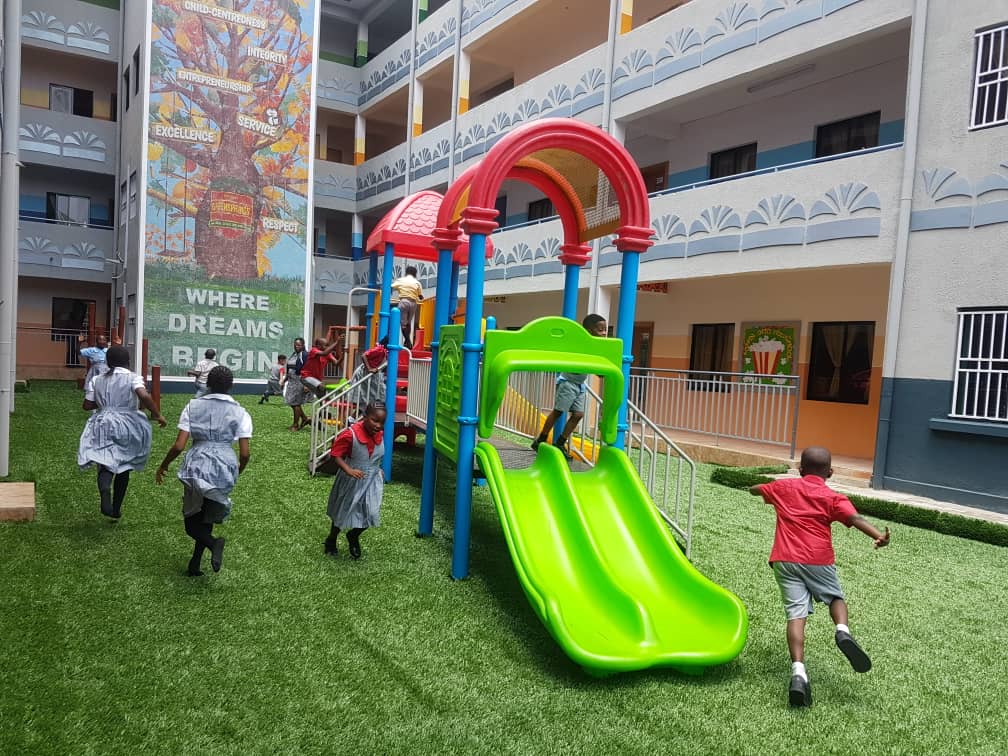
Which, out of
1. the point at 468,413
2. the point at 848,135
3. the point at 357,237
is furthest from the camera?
the point at 357,237

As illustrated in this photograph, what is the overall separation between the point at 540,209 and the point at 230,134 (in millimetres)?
8737

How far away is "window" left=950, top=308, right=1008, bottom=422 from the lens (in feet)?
30.9

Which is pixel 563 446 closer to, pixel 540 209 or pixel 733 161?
pixel 733 161

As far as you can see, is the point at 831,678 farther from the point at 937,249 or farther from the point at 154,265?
the point at 154,265

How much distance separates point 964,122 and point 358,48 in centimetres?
2289

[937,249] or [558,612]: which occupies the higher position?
[937,249]

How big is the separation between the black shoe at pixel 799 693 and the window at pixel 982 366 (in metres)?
7.24

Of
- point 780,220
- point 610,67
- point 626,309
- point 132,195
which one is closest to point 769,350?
point 780,220

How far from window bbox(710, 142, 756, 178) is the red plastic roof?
7.10 meters

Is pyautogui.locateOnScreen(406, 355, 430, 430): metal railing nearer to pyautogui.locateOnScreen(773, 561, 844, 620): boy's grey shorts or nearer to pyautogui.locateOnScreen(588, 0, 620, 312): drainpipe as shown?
pyautogui.locateOnScreen(773, 561, 844, 620): boy's grey shorts

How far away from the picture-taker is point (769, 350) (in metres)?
14.5

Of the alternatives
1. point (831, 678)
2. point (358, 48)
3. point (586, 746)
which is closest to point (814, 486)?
point (831, 678)

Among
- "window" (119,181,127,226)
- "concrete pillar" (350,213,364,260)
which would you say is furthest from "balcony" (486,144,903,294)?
"window" (119,181,127,226)

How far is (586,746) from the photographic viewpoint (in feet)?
11.6
